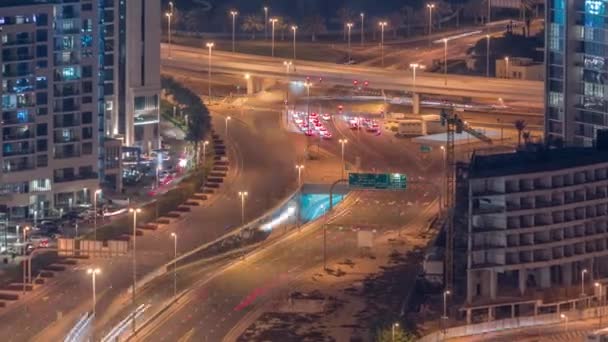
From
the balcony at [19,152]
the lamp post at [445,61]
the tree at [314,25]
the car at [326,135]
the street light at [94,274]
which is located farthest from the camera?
the tree at [314,25]

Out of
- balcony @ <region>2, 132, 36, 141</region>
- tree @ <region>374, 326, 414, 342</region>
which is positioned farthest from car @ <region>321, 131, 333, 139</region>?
tree @ <region>374, 326, 414, 342</region>

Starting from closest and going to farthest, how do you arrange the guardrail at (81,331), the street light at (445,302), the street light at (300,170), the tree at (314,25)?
the guardrail at (81,331)
the street light at (445,302)
the street light at (300,170)
the tree at (314,25)

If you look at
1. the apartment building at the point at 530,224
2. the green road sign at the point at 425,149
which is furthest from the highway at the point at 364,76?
the apartment building at the point at 530,224

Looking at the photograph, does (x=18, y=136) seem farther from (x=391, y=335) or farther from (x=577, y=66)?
(x=391, y=335)

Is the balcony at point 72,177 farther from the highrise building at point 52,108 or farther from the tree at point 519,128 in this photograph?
the tree at point 519,128

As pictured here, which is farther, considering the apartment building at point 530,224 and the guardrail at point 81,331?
the apartment building at point 530,224

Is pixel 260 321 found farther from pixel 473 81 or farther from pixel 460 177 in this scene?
pixel 473 81

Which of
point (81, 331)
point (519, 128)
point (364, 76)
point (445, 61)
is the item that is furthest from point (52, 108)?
point (445, 61)

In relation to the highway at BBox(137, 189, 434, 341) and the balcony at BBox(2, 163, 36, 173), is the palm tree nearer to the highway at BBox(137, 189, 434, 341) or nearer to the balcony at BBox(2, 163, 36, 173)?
the highway at BBox(137, 189, 434, 341)
